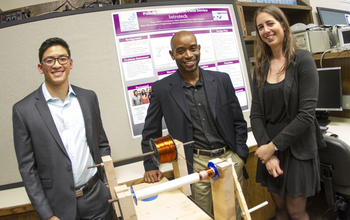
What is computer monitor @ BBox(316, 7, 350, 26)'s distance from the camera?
10.9 ft

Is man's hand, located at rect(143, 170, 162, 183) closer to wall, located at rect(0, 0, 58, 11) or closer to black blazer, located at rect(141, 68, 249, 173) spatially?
black blazer, located at rect(141, 68, 249, 173)

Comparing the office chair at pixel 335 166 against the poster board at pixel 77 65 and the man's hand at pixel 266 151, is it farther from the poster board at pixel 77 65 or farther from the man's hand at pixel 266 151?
the poster board at pixel 77 65

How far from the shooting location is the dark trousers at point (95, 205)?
1271mm

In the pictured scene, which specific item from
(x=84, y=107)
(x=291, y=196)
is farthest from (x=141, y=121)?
(x=291, y=196)

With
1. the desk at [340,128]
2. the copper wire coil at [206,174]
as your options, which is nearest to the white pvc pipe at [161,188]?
the copper wire coil at [206,174]

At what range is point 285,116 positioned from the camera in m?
1.43

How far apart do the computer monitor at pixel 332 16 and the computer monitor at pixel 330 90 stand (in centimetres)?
132

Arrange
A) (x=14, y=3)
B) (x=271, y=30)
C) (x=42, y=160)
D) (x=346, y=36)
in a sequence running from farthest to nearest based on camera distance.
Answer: (x=14, y=3) → (x=346, y=36) → (x=271, y=30) → (x=42, y=160)

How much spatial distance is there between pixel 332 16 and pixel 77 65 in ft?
12.2

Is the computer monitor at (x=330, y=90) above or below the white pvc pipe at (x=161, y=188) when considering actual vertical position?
above

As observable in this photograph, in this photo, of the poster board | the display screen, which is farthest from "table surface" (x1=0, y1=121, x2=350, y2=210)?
the display screen

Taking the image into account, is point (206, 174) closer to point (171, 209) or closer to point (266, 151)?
point (171, 209)

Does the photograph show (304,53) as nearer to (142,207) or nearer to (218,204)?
(218,204)

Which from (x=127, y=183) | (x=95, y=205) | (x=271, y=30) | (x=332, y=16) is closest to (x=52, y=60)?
(x=95, y=205)
